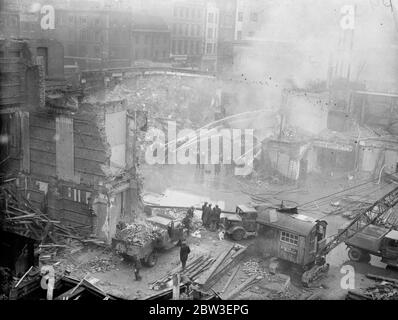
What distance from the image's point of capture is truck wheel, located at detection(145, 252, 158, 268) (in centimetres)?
1766

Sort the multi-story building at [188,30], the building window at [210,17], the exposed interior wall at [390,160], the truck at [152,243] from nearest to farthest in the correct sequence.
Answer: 1. the truck at [152,243]
2. the exposed interior wall at [390,160]
3. the multi-story building at [188,30]
4. the building window at [210,17]

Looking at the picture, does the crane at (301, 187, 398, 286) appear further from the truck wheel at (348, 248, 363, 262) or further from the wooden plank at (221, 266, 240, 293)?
the wooden plank at (221, 266, 240, 293)

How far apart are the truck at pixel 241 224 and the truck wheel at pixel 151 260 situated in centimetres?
366

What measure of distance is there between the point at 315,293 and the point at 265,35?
30.7 m

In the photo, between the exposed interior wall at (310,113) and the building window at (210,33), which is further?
the building window at (210,33)

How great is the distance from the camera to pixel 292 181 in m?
29.4

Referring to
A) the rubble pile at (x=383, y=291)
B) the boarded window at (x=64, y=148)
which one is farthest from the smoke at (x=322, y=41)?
the boarded window at (x=64, y=148)

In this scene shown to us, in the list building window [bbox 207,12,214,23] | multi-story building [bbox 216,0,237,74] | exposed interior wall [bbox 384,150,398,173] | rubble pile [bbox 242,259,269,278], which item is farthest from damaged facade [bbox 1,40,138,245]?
building window [bbox 207,12,214,23]

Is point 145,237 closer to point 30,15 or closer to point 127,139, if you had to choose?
point 127,139

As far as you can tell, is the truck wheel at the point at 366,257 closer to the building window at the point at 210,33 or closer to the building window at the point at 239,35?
the building window at the point at 239,35

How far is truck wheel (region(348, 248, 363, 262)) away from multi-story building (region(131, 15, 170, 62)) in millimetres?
31557

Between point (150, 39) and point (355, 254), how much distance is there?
110 ft

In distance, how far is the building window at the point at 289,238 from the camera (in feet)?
57.0
